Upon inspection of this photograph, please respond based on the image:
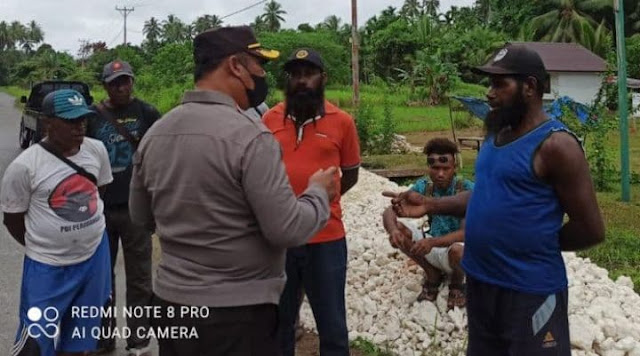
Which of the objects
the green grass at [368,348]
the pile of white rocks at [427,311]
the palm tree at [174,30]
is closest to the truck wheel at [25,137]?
the pile of white rocks at [427,311]

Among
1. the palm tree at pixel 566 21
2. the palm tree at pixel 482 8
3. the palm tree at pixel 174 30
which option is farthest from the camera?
the palm tree at pixel 174 30

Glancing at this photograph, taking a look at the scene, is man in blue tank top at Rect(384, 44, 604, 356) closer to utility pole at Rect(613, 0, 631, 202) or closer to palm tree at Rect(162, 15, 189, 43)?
utility pole at Rect(613, 0, 631, 202)

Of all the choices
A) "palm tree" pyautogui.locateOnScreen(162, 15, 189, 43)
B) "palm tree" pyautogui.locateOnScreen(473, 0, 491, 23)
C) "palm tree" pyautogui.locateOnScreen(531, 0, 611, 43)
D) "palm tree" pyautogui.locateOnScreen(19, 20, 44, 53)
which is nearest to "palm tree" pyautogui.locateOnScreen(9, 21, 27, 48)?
"palm tree" pyautogui.locateOnScreen(19, 20, 44, 53)

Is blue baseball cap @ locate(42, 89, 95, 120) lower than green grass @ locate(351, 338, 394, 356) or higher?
higher

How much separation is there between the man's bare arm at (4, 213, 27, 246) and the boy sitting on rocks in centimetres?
192

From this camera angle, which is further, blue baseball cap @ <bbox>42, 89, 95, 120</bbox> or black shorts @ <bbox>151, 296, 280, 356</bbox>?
blue baseball cap @ <bbox>42, 89, 95, 120</bbox>

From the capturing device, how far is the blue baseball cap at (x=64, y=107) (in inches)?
139

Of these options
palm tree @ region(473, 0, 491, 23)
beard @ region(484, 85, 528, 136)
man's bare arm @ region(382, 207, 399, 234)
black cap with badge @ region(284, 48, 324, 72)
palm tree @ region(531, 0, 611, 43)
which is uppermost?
palm tree @ region(473, 0, 491, 23)

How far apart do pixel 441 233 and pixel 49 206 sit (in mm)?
2378

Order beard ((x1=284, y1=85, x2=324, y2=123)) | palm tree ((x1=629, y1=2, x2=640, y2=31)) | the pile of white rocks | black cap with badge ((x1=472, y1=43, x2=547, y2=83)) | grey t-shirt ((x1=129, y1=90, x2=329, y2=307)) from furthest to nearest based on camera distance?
palm tree ((x1=629, y1=2, x2=640, y2=31)), the pile of white rocks, beard ((x1=284, y1=85, x2=324, y2=123)), black cap with badge ((x1=472, y1=43, x2=547, y2=83)), grey t-shirt ((x1=129, y1=90, x2=329, y2=307))

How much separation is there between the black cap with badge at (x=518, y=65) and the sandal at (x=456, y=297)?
2.09 meters

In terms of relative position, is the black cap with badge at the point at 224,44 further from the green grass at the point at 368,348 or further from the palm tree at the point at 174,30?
the palm tree at the point at 174,30

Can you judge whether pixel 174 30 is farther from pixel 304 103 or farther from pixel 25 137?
pixel 304 103

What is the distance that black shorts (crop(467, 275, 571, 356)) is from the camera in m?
2.72
